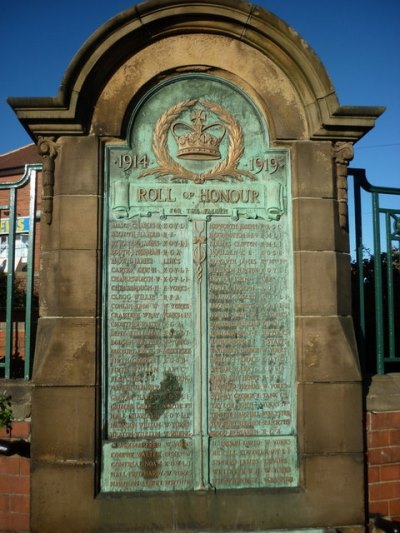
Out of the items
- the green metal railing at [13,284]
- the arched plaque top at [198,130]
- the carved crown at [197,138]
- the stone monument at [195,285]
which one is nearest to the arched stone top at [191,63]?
the stone monument at [195,285]

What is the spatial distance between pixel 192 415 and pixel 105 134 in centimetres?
245

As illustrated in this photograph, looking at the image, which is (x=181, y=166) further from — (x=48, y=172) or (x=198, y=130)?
(x=48, y=172)

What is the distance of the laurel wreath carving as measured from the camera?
4.38 meters

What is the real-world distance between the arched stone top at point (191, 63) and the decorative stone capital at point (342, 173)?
0.09 metres

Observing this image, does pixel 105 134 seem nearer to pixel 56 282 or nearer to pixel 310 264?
pixel 56 282

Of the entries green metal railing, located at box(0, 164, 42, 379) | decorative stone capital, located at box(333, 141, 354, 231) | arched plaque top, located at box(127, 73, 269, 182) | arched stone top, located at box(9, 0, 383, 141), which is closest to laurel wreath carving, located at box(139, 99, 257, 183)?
arched plaque top, located at box(127, 73, 269, 182)

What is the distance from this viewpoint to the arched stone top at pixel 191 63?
4242 millimetres

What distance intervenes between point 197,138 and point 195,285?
4.17 feet

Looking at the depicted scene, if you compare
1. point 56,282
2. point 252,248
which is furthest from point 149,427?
point 252,248

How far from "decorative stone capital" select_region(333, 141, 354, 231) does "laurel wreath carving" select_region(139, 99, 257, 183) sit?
0.75 m

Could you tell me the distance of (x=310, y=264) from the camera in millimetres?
4348

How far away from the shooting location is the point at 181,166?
14.5 feet

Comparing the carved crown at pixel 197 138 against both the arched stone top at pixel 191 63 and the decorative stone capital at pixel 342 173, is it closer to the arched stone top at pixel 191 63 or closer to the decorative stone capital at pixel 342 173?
the arched stone top at pixel 191 63

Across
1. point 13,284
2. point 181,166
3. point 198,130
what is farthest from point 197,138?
point 13,284
